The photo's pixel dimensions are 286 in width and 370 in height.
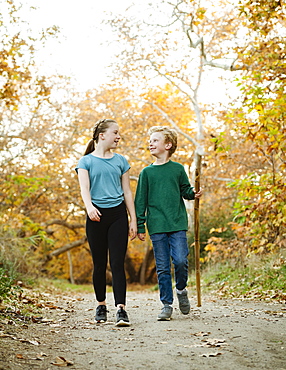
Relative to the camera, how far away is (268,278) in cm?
782

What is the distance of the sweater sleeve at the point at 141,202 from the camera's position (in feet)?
16.1

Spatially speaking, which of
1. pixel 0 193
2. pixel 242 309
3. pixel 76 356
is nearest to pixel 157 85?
pixel 0 193

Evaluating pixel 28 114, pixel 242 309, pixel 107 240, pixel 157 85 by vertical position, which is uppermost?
pixel 157 85

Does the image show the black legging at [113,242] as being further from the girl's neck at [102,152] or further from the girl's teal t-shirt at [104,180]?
the girl's neck at [102,152]

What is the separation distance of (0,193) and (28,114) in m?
4.25

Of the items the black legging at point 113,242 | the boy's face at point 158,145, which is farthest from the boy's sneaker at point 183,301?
the boy's face at point 158,145

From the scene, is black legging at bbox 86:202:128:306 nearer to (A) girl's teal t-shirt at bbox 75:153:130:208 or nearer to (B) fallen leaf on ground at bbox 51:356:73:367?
(A) girl's teal t-shirt at bbox 75:153:130:208

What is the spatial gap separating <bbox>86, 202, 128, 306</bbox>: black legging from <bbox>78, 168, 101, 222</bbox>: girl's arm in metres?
0.15

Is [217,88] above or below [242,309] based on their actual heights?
above

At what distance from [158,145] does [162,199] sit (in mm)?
590

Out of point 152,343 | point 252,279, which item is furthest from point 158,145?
point 252,279

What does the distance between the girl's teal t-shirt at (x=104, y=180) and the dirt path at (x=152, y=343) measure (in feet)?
4.01

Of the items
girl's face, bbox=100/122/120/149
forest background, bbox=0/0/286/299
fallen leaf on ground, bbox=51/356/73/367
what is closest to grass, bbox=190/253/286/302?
forest background, bbox=0/0/286/299

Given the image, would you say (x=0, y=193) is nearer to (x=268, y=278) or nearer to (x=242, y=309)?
(x=268, y=278)
